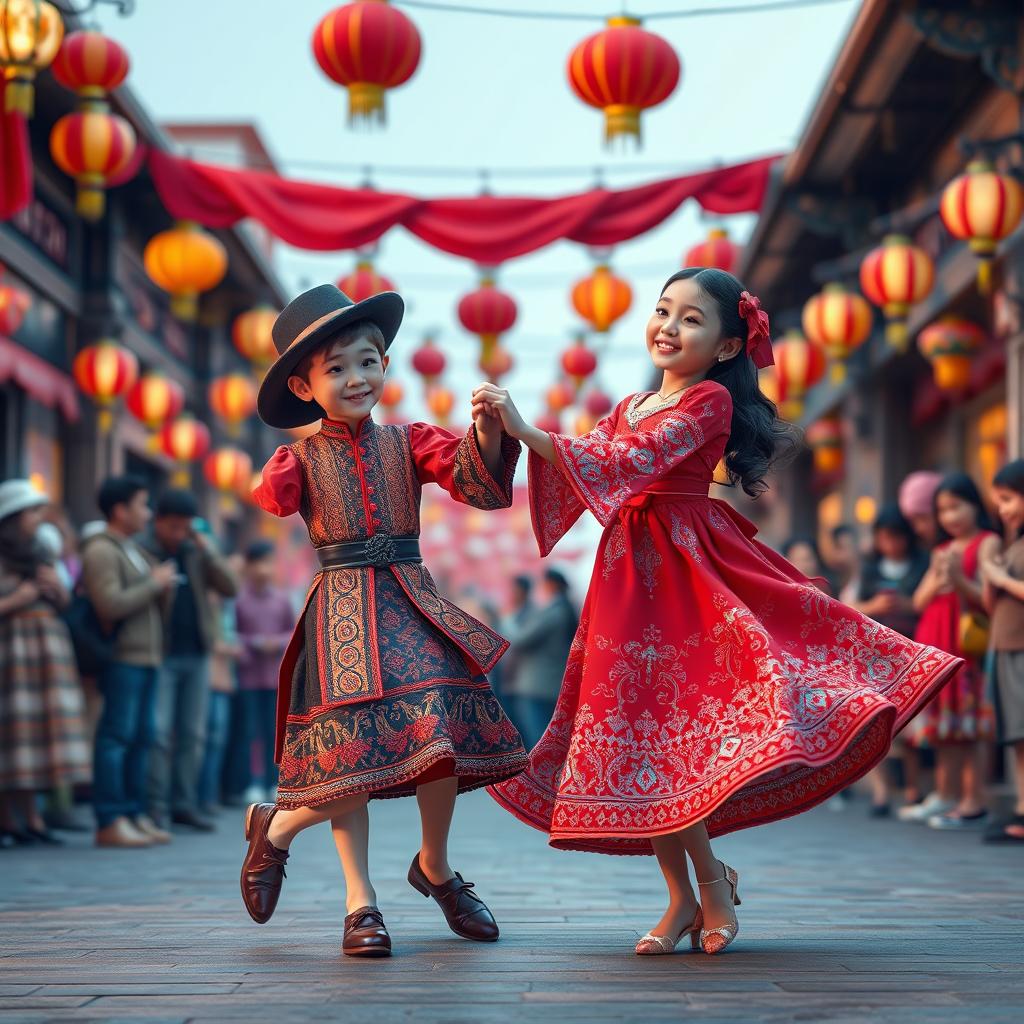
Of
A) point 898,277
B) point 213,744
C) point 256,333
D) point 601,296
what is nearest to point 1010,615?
point 898,277

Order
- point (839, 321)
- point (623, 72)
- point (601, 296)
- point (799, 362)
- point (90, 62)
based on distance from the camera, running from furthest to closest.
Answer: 1. point (799, 362)
2. point (601, 296)
3. point (839, 321)
4. point (90, 62)
5. point (623, 72)

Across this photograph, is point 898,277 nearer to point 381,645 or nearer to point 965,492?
point 965,492

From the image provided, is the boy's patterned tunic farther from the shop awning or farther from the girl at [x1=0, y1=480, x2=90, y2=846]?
the shop awning

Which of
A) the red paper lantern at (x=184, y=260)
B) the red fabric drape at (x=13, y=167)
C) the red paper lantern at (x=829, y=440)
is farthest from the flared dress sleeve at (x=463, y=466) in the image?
the red paper lantern at (x=829, y=440)

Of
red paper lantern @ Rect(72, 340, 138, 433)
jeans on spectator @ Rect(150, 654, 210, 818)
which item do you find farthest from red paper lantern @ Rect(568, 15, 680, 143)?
red paper lantern @ Rect(72, 340, 138, 433)

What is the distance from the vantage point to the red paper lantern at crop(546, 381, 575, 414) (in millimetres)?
15453

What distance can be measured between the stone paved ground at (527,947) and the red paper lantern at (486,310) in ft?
16.4

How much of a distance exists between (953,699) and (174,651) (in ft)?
11.3

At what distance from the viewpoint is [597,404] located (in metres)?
15.3

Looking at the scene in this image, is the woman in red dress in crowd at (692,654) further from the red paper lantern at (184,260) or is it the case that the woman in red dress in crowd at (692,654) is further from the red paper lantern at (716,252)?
the red paper lantern at (716,252)

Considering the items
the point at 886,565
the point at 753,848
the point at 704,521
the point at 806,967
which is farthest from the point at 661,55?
the point at 806,967

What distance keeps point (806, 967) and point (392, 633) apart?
3.59 ft

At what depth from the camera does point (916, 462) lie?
12625 millimetres

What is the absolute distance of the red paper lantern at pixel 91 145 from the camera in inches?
311
